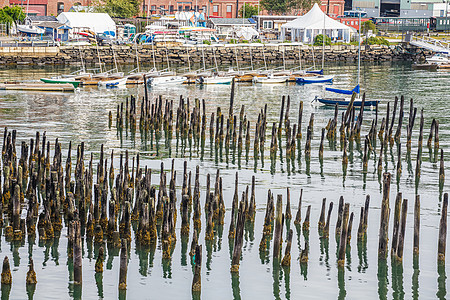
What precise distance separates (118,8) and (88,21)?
26.5 metres

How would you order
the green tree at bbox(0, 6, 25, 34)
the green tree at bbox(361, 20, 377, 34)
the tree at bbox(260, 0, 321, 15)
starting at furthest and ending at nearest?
the tree at bbox(260, 0, 321, 15) < the green tree at bbox(361, 20, 377, 34) < the green tree at bbox(0, 6, 25, 34)

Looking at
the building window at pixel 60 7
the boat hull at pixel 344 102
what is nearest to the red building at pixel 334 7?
the building window at pixel 60 7

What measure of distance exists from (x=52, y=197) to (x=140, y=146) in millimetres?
21035

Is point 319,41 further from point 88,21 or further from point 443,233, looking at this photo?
point 443,233

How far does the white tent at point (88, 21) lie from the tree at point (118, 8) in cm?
1966

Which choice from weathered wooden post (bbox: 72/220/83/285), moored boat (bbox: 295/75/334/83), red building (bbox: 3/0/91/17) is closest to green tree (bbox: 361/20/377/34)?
red building (bbox: 3/0/91/17)

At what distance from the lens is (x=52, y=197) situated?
32.7 metres

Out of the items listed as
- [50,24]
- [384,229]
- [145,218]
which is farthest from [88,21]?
[384,229]

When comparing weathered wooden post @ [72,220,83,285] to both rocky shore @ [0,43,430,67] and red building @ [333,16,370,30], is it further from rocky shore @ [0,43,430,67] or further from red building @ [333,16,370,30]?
red building @ [333,16,370,30]

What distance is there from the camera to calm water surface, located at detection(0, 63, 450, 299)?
28.6 meters

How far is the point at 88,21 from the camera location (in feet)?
440

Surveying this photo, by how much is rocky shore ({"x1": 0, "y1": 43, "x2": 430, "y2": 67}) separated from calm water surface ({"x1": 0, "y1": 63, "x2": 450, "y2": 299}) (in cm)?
4458

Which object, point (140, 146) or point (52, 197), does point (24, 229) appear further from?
point (140, 146)

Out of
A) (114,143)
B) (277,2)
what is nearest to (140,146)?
(114,143)
